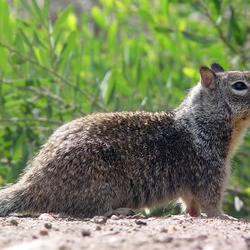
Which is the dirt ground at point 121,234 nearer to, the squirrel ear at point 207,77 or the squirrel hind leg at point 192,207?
the squirrel hind leg at point 192,207

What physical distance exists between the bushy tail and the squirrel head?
2.31 metres

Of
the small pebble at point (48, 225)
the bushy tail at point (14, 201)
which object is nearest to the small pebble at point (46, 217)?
the bushy tail at point (14, 201)

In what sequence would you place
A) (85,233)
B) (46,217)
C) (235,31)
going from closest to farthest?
(85,233)
(46,217)
(235,31)

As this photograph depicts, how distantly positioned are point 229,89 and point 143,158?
1.43 meters

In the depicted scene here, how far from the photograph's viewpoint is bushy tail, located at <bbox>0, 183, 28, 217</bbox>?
6.25 m

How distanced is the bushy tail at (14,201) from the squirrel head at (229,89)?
2312mm

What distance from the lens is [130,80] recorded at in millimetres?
10031

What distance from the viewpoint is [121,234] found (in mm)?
4750

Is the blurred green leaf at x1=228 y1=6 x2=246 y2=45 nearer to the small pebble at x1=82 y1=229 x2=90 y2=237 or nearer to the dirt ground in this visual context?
the dirt ground

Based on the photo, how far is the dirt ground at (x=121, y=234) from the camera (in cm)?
438

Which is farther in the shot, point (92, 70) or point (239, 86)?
point (92, 70)

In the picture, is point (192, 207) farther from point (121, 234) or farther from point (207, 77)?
point (121, 234)

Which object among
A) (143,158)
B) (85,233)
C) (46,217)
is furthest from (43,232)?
(143,158)

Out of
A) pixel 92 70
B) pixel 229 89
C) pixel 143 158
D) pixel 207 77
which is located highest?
pixel 92 70
